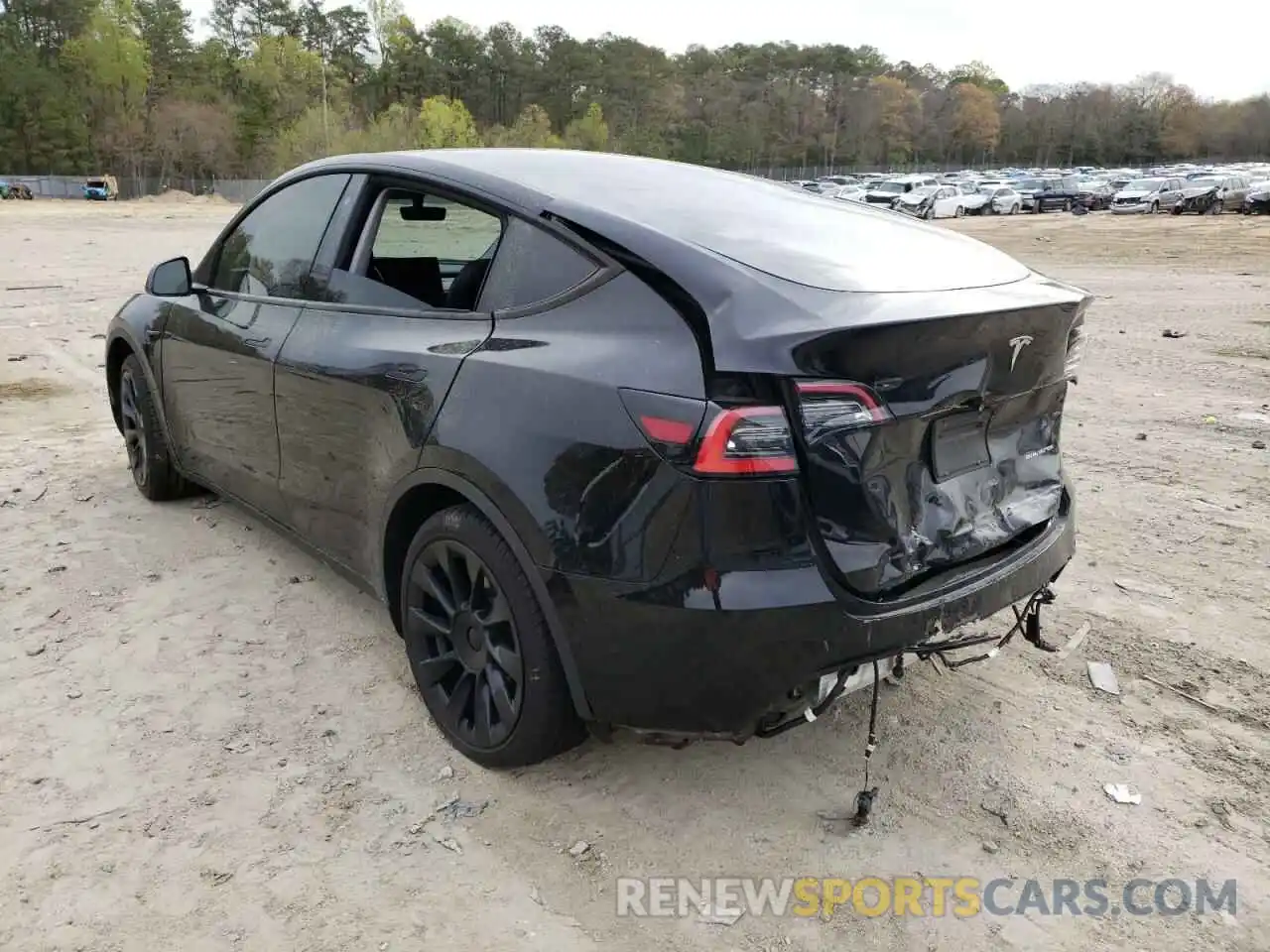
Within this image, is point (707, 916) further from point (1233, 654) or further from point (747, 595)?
point (1233, 654)

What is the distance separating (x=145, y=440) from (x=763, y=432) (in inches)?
149

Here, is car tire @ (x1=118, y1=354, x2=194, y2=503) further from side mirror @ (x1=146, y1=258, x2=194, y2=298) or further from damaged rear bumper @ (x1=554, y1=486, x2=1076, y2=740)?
damaged rear bumper @ (x1=554, y1=486, x2=1076, y2=740)

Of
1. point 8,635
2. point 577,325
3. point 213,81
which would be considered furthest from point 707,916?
point 213,81

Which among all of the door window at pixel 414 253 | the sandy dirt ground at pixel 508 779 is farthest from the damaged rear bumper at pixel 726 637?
the door window at pixel 414 253

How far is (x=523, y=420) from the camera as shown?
95.9 inches

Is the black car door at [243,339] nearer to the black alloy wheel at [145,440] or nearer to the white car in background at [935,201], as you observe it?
the black alloy wheel at [145,440]

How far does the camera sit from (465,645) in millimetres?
2785

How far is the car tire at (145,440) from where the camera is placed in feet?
15.5

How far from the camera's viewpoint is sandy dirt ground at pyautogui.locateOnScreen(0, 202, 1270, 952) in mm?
2277

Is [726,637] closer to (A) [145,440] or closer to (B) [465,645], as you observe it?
(B) [465,645]

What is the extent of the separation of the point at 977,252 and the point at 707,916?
2.05 metres

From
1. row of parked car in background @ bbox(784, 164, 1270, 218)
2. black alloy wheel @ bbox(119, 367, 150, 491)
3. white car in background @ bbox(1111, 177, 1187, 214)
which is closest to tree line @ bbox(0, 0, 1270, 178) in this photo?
row of parked car in background @ bbox(784, 164, 1270, 218)

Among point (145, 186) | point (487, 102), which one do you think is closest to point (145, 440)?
point (145, 186)

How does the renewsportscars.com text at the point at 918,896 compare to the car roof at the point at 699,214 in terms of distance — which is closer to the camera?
the renewsportscars.com text at the point at 918,896
